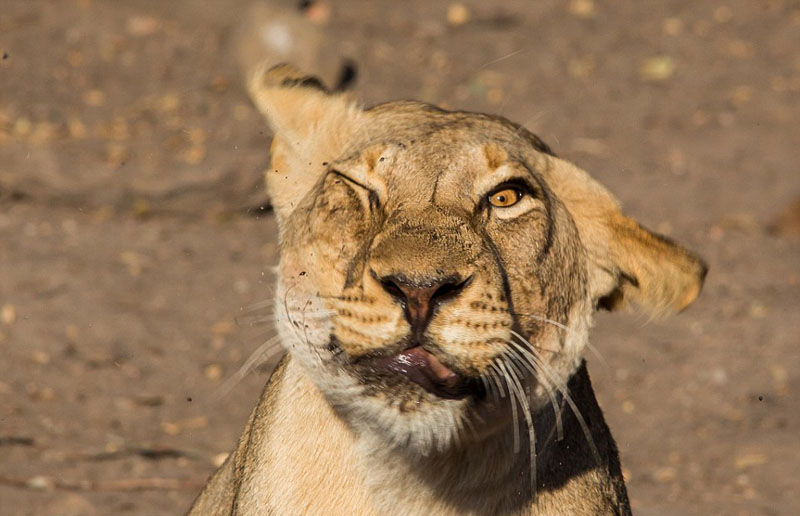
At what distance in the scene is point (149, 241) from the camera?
7434 mm

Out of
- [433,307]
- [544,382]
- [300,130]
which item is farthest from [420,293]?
[300,130]

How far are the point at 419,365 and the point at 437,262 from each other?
0.23 m

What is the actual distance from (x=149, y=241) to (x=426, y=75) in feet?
10.3

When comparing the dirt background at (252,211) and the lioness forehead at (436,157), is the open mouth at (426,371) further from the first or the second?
the dirt background at (252,211)

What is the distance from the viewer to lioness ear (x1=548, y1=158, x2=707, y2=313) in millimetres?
3016

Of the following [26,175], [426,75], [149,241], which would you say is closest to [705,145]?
[426,75]

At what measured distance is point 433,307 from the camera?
2.44m

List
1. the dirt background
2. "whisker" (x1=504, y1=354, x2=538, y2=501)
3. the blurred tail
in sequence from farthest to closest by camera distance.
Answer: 1. the blurred tail
2. the dirt background
3. "whisker" (x1=504, y1=354, x2=538, y2=501)

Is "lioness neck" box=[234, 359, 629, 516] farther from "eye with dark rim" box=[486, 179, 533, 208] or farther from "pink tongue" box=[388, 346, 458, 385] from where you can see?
"eye with dark rim" box=[486, 179, 533, 208]

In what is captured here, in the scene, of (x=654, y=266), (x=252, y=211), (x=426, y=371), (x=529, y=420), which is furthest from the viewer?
(x=252, y=211)

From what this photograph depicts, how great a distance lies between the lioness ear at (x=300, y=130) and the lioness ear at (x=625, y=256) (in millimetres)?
582

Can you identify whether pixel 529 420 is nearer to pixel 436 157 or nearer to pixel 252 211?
pixel 436 157

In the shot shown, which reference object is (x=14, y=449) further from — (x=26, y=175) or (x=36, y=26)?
(x=36, y=26)

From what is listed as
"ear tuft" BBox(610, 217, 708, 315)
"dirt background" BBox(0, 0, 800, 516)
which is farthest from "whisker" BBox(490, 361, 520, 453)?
"dirt background" BBox(0, 0, 800, 516)
